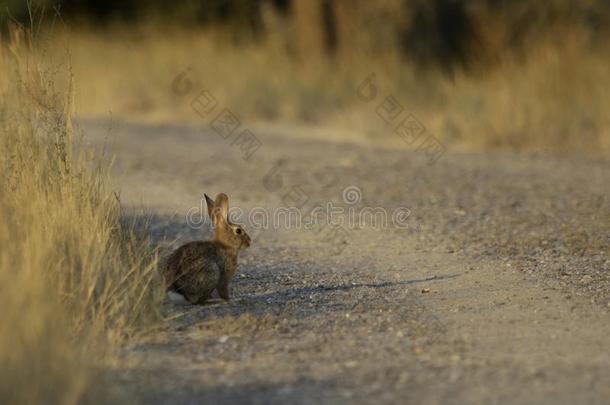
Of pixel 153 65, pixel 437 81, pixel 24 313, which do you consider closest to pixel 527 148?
pixel 437 81

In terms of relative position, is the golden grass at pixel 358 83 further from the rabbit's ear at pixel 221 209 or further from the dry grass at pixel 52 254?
the dry grass at pixel 52 254

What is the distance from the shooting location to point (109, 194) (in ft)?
24.0

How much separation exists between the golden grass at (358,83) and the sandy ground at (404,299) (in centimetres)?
217

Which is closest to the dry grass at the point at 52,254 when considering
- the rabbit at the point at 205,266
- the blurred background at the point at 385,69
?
the rabbit at the point at 205,266

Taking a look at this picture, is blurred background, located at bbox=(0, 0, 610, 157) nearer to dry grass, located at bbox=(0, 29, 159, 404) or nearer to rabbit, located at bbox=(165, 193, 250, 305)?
dry grass, located at bbox=(0, 29, 159, 404)

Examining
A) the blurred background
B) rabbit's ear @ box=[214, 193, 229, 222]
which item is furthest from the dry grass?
the blurred background

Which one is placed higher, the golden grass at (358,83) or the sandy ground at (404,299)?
the golden grass at (358,83)

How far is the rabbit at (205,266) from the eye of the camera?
688 cm

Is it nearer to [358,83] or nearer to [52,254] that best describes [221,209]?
A: [52,254]

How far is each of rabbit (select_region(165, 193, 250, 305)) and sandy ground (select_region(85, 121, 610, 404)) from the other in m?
0.12

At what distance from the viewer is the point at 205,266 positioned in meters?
6.94

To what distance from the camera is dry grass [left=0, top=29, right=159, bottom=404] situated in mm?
5043

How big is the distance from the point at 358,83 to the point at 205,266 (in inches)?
472

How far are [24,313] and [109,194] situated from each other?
213cm
